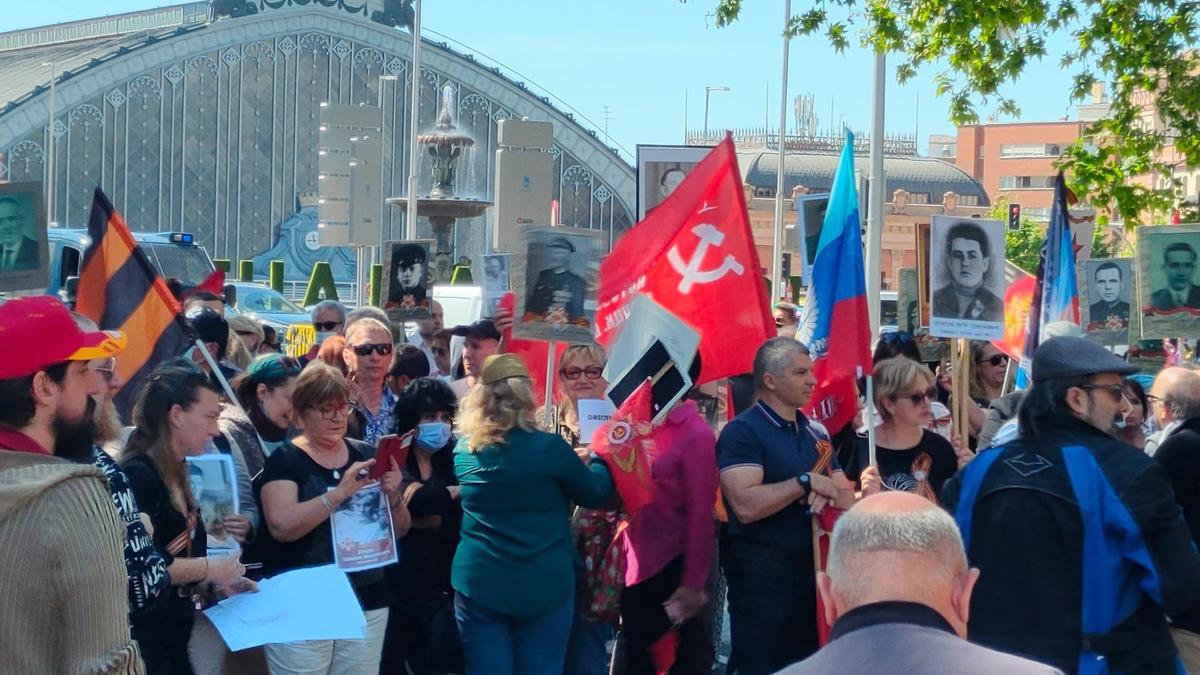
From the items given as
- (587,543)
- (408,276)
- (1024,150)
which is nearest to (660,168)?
(587,543)

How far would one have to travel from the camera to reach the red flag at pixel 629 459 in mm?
6637

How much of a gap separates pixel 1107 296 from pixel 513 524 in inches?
256

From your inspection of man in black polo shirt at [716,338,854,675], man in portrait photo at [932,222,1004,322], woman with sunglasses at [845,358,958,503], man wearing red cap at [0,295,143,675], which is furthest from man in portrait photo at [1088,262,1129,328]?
man wearing red cap at [0,295,143,675]

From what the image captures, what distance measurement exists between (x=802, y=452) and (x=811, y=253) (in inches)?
126

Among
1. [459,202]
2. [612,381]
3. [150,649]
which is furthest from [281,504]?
[459,202]

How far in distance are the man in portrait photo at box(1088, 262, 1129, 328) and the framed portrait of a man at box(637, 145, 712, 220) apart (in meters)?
4.08

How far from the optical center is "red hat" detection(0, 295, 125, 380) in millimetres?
3537

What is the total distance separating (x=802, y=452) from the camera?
645 centimetres

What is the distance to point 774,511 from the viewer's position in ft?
20.6

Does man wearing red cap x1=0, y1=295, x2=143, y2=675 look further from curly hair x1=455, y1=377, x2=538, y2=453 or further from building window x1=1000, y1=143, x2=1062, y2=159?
building window x1=1000, y1=143, x2=1062, y2=159

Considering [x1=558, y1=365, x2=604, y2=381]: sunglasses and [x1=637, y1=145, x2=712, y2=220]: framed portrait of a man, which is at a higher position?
[x1=637, y1=145, x2=712, y2=220]: framed portrait of a man

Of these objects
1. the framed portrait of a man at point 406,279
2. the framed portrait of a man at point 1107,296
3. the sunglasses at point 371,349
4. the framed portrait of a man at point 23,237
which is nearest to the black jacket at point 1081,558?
the sunglasses at point 371,349

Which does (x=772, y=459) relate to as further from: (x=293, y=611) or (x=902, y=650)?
(x=902, y=650)

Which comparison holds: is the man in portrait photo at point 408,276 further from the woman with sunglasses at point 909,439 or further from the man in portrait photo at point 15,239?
the woman with sunglasses at point 909,439
